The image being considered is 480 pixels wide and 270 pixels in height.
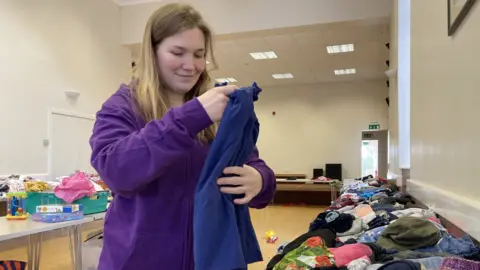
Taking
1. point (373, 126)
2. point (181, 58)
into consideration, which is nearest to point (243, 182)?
point (181, 58)

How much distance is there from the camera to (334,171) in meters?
12.6

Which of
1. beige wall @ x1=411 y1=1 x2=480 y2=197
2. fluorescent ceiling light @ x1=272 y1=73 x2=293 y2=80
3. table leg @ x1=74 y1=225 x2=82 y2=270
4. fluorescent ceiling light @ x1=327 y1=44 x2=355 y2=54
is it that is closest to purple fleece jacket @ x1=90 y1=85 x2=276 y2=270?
beige wall @ x1=411 y1=1 x2=480 y2=197

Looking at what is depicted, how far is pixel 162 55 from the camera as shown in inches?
33.8

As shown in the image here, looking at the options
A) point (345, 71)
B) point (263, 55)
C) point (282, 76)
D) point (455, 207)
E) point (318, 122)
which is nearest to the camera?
point (455, 207)

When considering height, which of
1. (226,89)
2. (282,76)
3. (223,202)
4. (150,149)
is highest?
(282,76)

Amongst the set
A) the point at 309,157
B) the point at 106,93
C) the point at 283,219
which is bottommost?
the point at 283,219

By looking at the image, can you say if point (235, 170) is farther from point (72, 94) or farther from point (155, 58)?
point (72, 94)

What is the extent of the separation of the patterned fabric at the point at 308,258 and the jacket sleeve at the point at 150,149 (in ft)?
1.94

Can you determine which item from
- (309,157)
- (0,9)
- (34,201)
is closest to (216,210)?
(34,201)

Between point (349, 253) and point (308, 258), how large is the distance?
0.45ft

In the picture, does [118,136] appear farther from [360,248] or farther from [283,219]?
[283,219]

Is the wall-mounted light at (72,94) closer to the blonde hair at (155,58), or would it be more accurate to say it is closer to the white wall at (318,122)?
the blonde hair at (155,58)

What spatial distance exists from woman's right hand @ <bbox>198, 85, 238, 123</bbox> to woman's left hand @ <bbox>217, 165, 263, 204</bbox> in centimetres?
11

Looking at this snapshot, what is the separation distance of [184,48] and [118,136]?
0.24 meters
